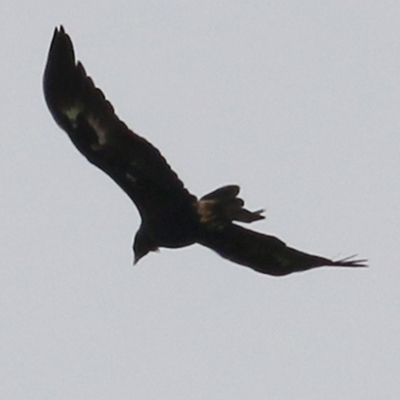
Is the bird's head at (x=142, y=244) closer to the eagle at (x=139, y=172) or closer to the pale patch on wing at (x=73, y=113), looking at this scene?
the eagle at (x=139, y=172)

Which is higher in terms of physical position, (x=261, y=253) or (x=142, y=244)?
(x=261, y=253)

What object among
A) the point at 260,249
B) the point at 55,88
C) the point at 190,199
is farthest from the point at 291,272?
the point at 55,88

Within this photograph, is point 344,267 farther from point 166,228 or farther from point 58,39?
point 58,39

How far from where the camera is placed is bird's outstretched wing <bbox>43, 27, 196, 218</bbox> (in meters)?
17.3

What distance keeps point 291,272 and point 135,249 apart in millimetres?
1402

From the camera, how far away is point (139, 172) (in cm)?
1772

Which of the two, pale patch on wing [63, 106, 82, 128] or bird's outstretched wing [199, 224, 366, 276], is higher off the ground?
bird's outstretched wing [199, 224, 366, 276]

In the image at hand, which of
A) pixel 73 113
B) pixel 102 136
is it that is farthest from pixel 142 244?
pixel 73 113

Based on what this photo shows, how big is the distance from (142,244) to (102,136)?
1.11 m

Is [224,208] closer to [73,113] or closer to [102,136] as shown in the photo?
[102,136]

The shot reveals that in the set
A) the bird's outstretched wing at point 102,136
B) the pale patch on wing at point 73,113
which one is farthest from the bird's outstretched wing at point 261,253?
the pale patch on wing at point 73,113

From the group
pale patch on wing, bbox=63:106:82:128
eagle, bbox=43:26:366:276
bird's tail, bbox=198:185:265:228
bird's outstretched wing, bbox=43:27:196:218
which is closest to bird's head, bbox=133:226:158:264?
eagle, bbox=43:26:366:276

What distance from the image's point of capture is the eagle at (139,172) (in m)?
17.3

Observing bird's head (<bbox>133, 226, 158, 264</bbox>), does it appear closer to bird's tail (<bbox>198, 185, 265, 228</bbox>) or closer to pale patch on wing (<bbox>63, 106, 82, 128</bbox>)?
bird's tail (<bbox>198, 185, 265, 228</bbox>)
